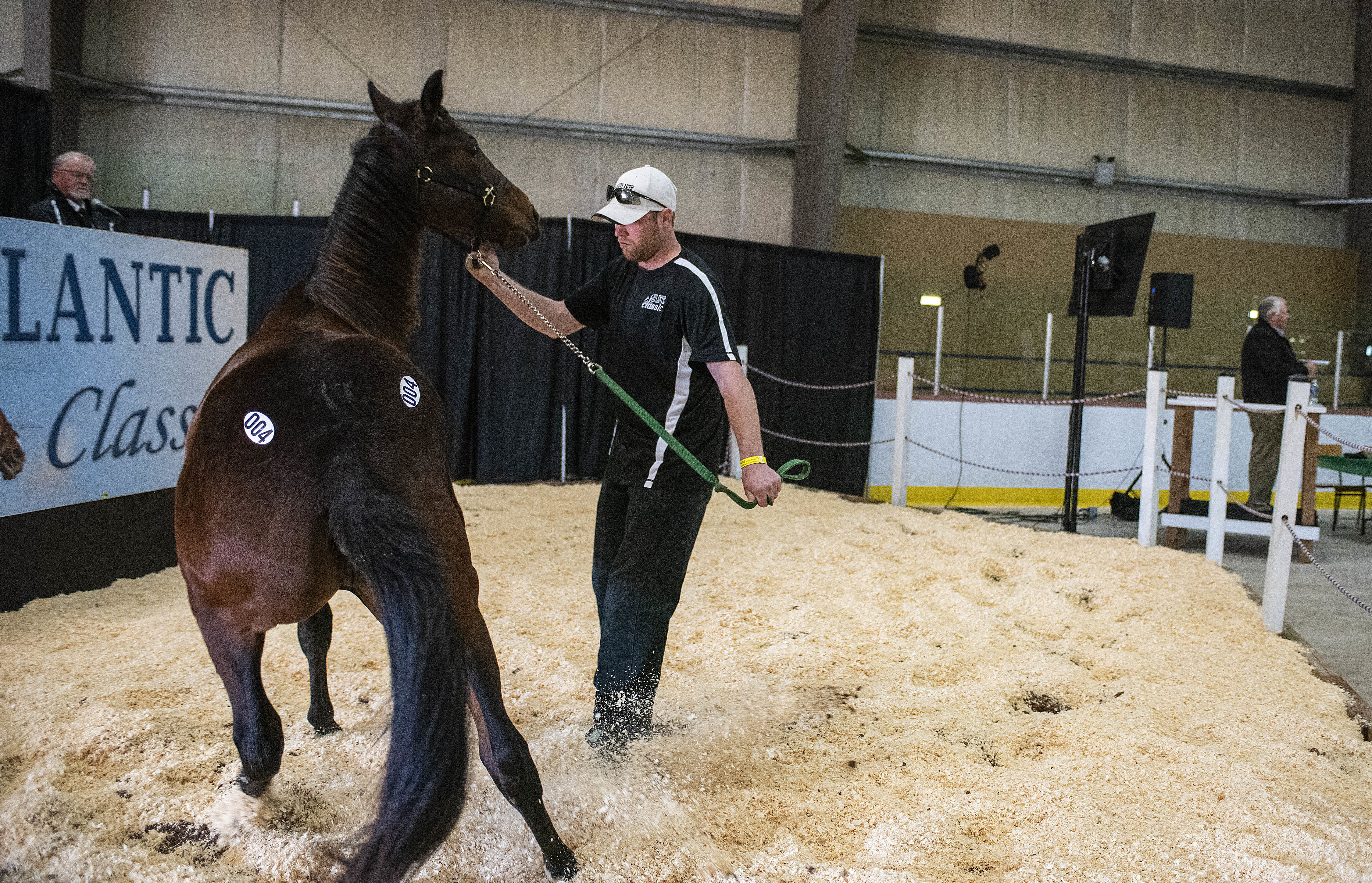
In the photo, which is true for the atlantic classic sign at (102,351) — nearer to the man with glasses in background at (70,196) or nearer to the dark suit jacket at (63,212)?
the dark suit jacket at (63,212)

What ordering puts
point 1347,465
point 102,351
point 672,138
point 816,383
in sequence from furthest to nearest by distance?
point 672,138, point 816,383, point 1347,465, point 102,351

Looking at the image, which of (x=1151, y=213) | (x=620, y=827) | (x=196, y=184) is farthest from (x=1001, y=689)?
(x=196, y=184)

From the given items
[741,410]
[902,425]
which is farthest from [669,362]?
[902,425]

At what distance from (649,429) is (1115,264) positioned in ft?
18.3

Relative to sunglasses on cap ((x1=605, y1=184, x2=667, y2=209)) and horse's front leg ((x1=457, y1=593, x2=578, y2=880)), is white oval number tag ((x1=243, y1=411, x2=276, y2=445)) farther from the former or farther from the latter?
Answer: sunglasses on cap ((x1=605, y1=184, x2=667, y2=209))

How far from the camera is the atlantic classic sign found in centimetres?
340

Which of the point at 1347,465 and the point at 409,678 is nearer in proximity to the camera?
the point at 409,678

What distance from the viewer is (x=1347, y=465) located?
6.77 m

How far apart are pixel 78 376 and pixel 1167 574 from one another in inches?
205

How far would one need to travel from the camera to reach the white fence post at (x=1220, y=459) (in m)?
4.78

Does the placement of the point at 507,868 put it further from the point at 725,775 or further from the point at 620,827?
the point at 725,775

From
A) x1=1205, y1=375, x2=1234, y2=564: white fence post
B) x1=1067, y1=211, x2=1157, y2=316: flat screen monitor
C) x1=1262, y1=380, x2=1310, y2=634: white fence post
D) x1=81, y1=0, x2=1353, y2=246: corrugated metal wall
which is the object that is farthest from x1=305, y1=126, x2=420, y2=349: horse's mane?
x1=81, y1=0, x2=1353, y2=246: corrugated metal wall

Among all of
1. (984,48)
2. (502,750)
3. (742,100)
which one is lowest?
(502,750)

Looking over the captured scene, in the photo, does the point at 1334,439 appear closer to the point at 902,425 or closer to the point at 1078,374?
the point at 1078,374
